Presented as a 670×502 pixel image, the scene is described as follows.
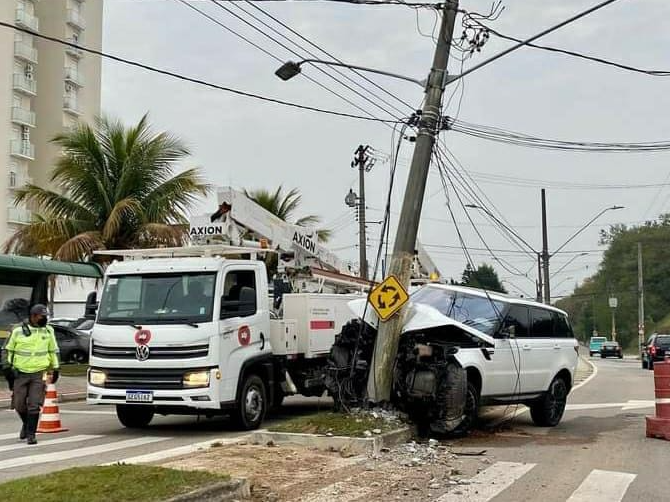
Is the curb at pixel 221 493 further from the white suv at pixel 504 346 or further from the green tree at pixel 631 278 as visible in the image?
the green tree at pixel 631 278

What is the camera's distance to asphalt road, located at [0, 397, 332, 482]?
9.53 metres

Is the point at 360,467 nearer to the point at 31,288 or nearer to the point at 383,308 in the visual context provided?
the point at 383,308

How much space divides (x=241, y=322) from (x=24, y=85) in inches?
1954

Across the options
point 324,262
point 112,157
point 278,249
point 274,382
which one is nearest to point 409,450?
point 274,382

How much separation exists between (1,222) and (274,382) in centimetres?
4419

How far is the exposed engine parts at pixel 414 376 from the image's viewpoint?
37.0ft

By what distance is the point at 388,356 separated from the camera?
1188 centimetres

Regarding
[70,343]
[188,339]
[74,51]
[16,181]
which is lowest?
[70,343]

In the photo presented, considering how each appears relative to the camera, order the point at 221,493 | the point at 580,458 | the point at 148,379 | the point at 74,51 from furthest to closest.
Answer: the point at 74,51, the point at 148,379, the point at 580,458, the point at 221,493

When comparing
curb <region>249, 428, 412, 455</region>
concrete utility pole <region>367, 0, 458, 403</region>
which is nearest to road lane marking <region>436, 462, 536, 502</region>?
curb <region>249, 428, 412, 455</region>

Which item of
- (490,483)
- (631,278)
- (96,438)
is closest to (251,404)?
(96,438)

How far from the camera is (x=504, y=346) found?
12.4m

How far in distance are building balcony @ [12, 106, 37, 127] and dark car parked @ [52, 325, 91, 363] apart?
97.6 feet

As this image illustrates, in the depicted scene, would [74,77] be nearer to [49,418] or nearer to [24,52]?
[24,52]
